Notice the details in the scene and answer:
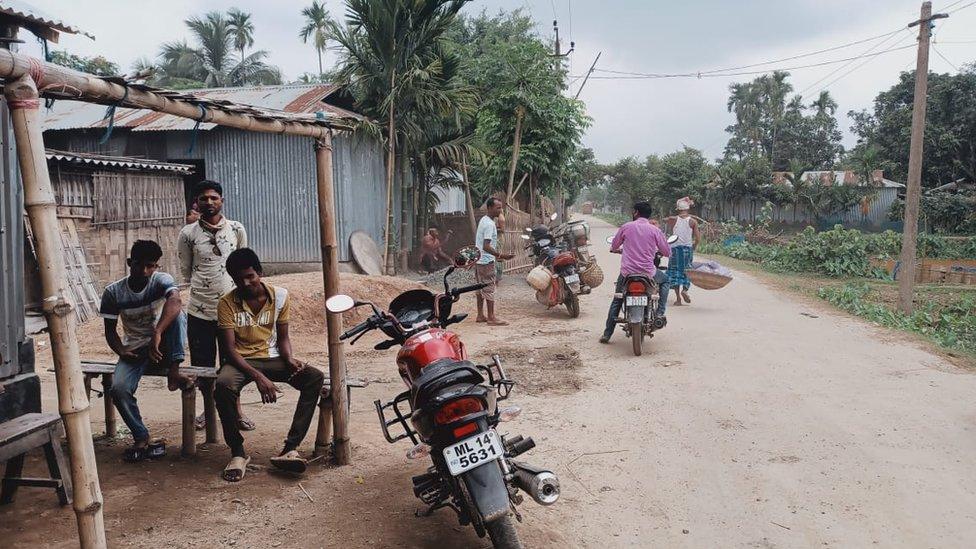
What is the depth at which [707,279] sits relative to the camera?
36.1 ft

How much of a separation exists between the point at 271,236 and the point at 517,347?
8.30m

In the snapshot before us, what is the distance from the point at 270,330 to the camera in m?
4.55

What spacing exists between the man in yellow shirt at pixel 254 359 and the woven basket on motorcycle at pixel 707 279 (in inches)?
314

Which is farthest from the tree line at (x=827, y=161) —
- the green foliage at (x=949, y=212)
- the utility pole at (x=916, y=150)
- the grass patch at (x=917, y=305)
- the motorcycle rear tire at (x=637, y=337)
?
the motorcycle rear tire at (x=637, y=337)

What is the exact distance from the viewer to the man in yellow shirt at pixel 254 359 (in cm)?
428

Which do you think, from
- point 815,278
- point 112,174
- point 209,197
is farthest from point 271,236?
point 815,278

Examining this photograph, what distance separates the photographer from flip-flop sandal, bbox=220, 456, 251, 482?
168 inches

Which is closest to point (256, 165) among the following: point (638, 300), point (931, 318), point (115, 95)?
point (638, 300)

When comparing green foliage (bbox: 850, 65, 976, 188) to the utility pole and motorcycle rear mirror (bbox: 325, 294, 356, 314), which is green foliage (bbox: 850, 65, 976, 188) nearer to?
the utility pole

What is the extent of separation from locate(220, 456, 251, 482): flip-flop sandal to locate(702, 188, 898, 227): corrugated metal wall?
3612 cm

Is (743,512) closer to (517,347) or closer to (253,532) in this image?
(253,532)

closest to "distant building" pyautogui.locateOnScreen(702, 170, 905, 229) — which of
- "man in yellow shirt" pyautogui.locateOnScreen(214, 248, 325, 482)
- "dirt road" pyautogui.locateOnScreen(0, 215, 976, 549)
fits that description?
"dirt road" pyautogui.locateOnScreen(0, 215, 976, 549)

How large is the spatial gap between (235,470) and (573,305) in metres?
6.96

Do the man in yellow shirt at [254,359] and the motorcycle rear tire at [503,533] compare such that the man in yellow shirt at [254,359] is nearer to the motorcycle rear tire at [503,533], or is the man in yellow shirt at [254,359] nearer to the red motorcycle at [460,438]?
the red motorcycle at [460,438]
